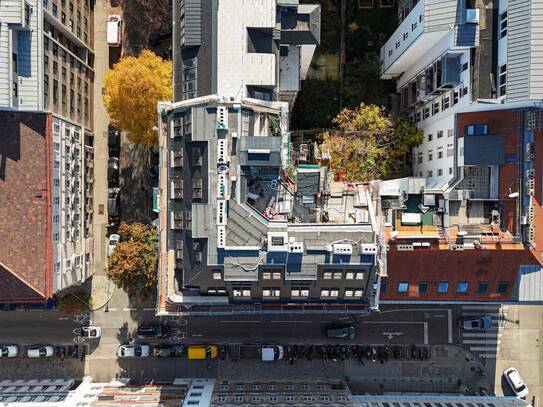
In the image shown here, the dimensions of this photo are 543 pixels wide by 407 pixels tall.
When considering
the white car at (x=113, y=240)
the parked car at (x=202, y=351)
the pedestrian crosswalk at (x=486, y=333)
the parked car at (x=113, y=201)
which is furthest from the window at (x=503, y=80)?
the white car at (x=113, y=240)

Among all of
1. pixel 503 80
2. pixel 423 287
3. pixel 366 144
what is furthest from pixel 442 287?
pixel 503 80

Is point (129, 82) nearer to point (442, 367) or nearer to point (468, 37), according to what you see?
point (468, 37)

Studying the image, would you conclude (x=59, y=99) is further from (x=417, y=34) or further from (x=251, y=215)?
(x=417, y=34)

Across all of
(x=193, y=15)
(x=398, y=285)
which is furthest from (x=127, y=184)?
(x=398, y=285)

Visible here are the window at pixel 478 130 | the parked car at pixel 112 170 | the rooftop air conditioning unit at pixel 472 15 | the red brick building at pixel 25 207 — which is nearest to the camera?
the rooftop air conditioning unit at pixel 472 15

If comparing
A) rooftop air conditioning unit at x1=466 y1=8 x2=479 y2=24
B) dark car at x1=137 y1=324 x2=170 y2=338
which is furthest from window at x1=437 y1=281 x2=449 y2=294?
dark car at x1=137 y1=324 x2=170 y2=338

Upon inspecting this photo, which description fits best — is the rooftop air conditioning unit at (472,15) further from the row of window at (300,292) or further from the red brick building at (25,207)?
the red brick building at (25,207)
